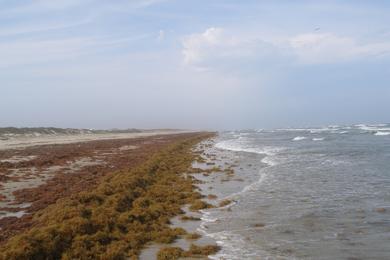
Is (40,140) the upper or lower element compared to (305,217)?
upper

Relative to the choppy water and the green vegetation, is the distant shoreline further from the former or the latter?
the choppy water

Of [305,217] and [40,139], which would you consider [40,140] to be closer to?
[40,139]

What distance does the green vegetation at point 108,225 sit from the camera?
841cm

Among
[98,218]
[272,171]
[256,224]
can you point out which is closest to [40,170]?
[272,171]

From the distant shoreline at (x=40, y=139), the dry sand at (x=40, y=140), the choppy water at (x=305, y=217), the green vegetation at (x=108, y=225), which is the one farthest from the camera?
the distant shoreline at (x=40, y=139)

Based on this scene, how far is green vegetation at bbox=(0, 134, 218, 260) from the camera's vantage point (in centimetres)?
841

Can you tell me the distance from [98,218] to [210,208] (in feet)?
13.0

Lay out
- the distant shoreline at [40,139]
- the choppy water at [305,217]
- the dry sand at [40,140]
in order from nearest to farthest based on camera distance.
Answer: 1. the choppy water at [305,217]
2. the dry sand at [40,140]
3. the distant shoreline at [40,139]

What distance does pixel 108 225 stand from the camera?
10.4 meters

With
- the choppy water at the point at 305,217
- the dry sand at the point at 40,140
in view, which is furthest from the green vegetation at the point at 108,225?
the dry sand at the point at 40,140

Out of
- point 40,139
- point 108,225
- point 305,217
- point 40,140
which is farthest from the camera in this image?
point 40,139

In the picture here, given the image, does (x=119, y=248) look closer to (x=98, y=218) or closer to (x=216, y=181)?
(x=98, y=218)

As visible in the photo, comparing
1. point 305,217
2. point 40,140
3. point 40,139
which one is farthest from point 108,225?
point 40,139

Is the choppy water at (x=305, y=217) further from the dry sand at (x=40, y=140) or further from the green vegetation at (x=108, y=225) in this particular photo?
the dry sand at (x=40, y=140)
